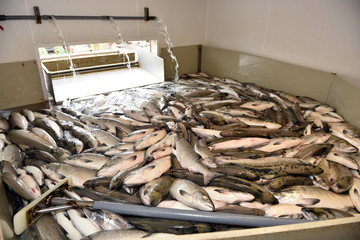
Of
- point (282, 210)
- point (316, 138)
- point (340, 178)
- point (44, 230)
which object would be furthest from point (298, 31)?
point (44, 230)

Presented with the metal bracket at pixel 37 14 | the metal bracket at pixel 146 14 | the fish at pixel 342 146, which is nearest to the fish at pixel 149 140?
the fish at pixel 342 146

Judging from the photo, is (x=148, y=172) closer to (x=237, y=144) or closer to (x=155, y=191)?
(x=155, y=191)

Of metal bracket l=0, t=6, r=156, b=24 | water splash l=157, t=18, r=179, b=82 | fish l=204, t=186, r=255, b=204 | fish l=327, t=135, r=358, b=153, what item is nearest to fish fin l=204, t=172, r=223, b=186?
fish l=204, t=186, r=255, b=204

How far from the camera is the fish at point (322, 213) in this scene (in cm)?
159

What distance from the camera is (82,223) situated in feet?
5.03

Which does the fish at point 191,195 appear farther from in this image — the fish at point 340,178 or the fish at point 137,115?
the fish at point 137,115

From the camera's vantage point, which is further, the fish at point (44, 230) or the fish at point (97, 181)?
the fish at point (97, 181)

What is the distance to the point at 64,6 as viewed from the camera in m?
3.41

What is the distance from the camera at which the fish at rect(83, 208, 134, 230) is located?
152 centimetres

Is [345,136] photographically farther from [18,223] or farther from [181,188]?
[18,223]

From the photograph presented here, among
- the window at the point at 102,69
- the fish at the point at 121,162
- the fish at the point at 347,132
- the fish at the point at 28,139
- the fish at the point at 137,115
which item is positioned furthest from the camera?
the window at the point at 102,69

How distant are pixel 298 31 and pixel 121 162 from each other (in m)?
3.09

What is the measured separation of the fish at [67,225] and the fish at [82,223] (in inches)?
0.8

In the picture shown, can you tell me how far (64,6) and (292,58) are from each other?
341cm
